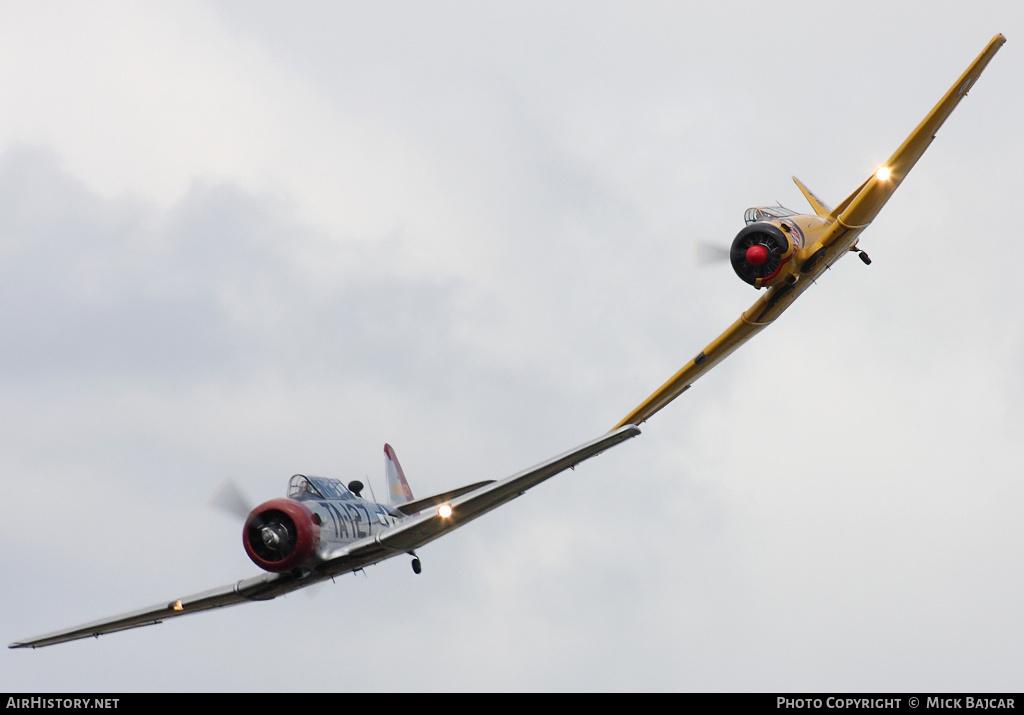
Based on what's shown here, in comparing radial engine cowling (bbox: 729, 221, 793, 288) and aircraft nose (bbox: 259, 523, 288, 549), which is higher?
radial engine cowling (bbox: 729, 221, 793, 288)

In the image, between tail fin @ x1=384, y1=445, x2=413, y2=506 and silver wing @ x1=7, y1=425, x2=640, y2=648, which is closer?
silver wing @ x1=7, y1=425, x2=640, y2=648

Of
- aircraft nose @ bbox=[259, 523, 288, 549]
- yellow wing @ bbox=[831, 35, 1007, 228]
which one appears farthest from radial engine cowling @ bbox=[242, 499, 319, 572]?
yellow wing @ bbox=[831, 35, 1007, 228]

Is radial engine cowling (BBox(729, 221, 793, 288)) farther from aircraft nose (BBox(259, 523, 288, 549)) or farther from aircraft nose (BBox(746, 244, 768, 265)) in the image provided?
aircraft nose (BBox(259, 523, 288, 549))

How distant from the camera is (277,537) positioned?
105ft

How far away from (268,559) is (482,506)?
5.41 metres

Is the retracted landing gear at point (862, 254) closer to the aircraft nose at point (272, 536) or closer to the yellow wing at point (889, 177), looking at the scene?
the yellow wing at point (889, 177)

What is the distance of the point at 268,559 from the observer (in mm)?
32031

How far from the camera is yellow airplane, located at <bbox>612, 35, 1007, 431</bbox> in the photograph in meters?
35.8

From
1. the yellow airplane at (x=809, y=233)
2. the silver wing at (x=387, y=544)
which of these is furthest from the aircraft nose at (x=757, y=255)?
the silver wing at (x=387, y=544)

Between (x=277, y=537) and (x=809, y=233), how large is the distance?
16763 mm

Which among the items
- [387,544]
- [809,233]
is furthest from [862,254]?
[387,544]

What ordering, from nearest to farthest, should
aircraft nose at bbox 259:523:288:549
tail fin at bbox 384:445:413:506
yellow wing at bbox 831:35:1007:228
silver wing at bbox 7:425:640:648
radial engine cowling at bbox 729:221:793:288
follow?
silver wing at bbox 7:425:640:648 < aircraft nose at bbox 259:523:288:549 < yellow wing at bbox 831:35:1007:228 < radial engine cowling at bbox 729:221:793:288 < tail fin at bbox 384:445:413:506
